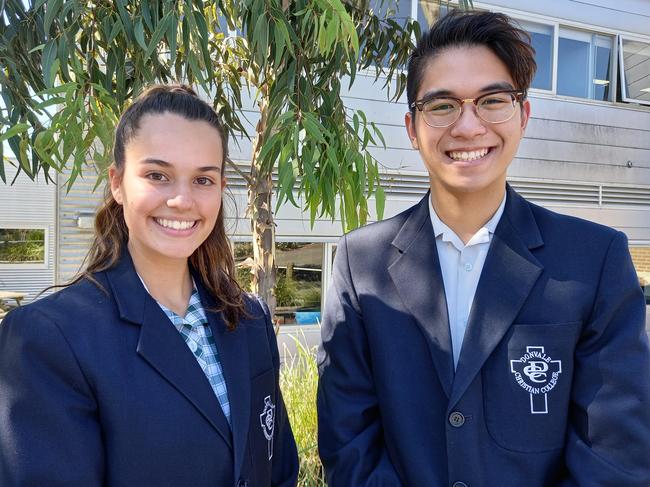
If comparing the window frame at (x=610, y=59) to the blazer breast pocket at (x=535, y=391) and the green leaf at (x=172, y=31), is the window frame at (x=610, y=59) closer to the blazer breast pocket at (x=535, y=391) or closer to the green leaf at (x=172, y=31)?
the green leaf at (x=172, y=31)

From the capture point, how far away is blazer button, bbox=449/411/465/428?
5.03 ft

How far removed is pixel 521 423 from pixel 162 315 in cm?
97

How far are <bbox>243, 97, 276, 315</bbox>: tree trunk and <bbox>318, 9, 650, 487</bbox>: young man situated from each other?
1.42 metres

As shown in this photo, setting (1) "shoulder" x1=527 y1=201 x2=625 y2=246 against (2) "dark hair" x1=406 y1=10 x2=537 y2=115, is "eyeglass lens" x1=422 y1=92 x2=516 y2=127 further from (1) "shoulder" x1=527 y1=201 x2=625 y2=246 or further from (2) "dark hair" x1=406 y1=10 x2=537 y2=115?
(1) "shoulder" x1=527 y1=201 x2=625 y2=246

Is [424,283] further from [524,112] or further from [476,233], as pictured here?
[524,112]

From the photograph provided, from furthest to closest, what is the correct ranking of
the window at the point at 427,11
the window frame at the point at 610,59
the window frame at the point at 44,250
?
the window frame at the point at 610,59 → the window frame at the point at 44,250 → the window at the point at 427,11

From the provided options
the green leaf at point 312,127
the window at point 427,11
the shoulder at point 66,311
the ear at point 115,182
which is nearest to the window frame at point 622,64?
the window at point 427,11

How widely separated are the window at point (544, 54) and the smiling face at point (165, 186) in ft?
29.0

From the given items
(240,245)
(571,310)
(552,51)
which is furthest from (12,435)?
(552,51)

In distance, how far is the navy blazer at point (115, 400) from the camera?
1.33 metres

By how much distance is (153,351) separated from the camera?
151cm

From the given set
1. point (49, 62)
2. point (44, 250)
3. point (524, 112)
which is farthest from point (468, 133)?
point (44, 250)

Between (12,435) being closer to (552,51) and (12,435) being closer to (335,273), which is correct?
(335,273)

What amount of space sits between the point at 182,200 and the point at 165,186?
7cm
